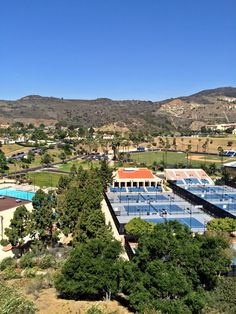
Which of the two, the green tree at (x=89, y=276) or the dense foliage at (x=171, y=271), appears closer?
the dense foliage at (x=171, y=271)

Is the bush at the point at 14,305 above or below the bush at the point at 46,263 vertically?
above

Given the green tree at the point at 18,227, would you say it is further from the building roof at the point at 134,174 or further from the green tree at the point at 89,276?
the building roof at the point at 134,174

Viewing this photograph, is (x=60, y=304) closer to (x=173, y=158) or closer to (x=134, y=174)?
(x=134, y=174)

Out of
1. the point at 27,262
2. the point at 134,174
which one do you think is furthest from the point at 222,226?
the point at 134,174

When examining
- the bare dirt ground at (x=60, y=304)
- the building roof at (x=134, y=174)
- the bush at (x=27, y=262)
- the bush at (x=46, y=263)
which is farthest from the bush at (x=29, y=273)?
the building roof at (x=134, y=174)

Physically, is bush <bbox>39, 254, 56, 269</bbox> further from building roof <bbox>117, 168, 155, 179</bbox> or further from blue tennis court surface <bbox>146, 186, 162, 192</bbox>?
building roof <bbox>117, 168, 155, 179</bbox>

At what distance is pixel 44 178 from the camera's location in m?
84.1

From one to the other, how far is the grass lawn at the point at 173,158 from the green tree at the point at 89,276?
80.1 m

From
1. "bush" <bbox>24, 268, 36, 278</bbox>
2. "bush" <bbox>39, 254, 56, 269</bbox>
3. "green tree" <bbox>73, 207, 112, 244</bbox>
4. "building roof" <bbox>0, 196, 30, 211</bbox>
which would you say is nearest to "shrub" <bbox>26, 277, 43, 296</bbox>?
"bush" <bbox>24, 268, 36, 278</bbox>

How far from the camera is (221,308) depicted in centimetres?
2286

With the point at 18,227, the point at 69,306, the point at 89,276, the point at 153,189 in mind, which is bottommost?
the point at 153,189

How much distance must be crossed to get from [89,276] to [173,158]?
94734 mm

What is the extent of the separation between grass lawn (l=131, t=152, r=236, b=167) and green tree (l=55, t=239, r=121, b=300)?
80150 mm

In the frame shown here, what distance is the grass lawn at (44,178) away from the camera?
78562 millimetres
